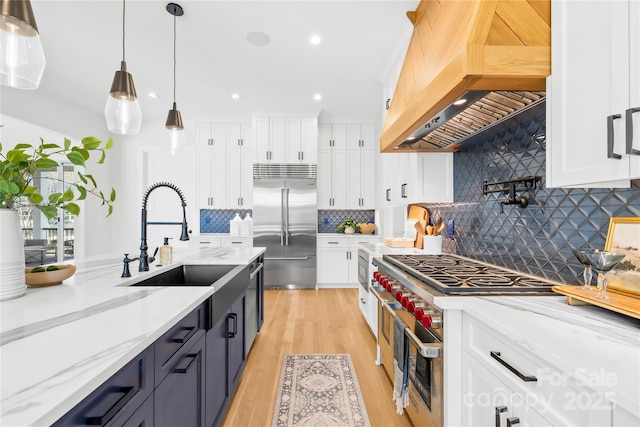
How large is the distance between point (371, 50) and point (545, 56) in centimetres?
220

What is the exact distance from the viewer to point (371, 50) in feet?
9.82

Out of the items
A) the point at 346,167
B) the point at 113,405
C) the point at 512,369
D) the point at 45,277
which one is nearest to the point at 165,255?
the point at 45,277

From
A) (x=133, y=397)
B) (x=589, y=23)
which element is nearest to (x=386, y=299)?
(x=133, y=397)

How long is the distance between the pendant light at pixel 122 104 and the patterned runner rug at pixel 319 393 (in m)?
2.10

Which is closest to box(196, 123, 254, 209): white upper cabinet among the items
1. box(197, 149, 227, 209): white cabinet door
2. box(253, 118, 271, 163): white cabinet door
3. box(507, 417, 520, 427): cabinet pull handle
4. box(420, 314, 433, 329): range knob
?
box(197, 149, 227, 209): white cabinet door

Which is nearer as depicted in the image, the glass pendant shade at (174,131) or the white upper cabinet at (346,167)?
the glass pendant shade at (174,131)

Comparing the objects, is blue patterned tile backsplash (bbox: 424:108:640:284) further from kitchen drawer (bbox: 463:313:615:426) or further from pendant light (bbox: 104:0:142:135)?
pendant light (bbox: 104:0:142:135)

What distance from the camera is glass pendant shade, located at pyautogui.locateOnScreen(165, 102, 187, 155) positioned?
2529 millimetres

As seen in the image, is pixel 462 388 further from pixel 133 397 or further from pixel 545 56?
pixel 545 56

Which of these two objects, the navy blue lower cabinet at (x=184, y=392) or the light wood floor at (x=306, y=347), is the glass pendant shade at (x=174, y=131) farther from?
the light wood floor at (x=306, y=347)

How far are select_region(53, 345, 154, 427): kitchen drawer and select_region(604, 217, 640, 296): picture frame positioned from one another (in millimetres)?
1657

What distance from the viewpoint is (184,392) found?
1.14 m

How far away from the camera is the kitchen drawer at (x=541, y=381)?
2.19ft

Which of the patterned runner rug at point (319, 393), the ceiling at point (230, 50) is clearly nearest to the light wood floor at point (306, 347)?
the patterned runner rug at point (319, 393)
